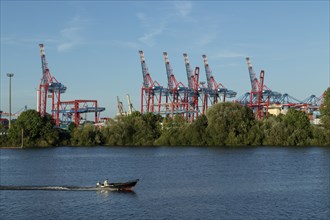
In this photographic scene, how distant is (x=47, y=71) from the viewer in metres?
146

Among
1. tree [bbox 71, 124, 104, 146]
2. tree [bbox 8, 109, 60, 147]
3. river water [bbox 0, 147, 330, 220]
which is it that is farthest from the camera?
tree [bbox 71, 124, 104, 146]

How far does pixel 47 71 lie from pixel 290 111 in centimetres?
7912

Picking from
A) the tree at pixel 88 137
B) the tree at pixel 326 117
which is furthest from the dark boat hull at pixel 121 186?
the tree at pixel 88 137

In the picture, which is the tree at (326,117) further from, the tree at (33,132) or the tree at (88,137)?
the tree at (33,132)

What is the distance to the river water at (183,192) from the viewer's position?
93.0 ft

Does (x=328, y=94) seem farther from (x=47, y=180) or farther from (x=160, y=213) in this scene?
(x=160, y=213)

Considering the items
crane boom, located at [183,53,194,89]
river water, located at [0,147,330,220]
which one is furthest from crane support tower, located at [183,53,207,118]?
river water, located at [0,147,330,220]

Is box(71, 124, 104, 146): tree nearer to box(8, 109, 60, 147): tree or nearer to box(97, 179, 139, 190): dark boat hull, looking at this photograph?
box(8, 109, 60, 147): tree

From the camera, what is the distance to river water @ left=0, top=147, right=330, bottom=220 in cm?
2836

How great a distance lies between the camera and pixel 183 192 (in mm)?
34844

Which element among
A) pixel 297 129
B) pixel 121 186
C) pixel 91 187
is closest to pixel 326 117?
pixel 297 129

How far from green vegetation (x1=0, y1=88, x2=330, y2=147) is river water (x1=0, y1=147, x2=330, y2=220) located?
2698 cm

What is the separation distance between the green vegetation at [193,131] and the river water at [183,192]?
27.0m

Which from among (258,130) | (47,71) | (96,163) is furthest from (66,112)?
(96,163)
